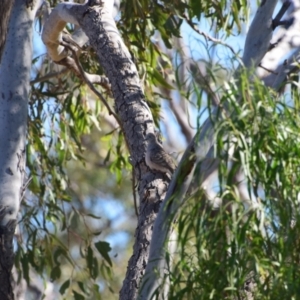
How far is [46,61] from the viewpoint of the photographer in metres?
4.34

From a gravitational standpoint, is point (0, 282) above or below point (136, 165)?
below

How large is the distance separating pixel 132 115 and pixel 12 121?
598 millimetres

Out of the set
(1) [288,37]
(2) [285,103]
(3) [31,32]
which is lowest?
(2) [285,103]

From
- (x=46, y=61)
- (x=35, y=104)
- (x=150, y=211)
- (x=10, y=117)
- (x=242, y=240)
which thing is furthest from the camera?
(x=46, y=61)

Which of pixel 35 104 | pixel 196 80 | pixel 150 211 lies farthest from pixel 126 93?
pixel 35 104

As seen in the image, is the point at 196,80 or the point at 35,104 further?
the point at 35,104

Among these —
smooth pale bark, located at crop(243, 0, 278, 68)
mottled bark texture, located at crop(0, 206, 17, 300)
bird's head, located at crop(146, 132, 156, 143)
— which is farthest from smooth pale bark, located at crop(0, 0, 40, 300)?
smooth pale bark, located at crop(243, 0, 278, 68)

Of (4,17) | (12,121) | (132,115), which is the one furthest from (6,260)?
(4,17)

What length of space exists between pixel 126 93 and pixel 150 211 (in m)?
0.44

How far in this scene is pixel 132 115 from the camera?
100 inches

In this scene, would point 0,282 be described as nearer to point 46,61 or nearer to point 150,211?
point 150,211

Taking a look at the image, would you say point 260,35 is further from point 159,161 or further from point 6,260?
point 6,260

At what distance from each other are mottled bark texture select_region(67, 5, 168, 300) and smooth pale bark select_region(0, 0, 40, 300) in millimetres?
313

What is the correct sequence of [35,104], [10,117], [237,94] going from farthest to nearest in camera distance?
[35,104], [10,117], [237,94]
